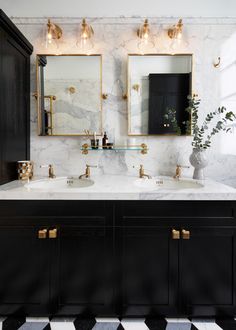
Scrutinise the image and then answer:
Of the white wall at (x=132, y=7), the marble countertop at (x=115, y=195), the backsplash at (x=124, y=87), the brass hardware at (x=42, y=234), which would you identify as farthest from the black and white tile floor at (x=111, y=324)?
the white wall at (x=132, y=7)

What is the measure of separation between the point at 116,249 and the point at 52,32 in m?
Answer: 1.91

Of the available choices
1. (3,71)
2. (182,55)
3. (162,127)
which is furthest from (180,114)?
(3,71)

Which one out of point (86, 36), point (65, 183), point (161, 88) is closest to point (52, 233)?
point (65, 183)

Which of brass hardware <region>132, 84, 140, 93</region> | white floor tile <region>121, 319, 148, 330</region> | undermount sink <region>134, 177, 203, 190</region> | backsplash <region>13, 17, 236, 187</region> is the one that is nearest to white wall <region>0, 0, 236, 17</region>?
backsplash <region>13, 17, 236, 187</region>

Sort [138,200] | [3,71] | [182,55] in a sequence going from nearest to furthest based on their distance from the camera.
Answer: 1. [138,200]
2. [3,71]
3. [182,55]

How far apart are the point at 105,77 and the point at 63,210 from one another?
51.0 inches

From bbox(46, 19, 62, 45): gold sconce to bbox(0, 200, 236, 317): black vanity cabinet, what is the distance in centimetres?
148

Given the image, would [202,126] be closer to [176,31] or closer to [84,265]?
[176,31]

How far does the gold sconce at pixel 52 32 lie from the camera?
199cm

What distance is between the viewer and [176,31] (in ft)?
6.66

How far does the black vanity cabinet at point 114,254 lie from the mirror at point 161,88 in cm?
91

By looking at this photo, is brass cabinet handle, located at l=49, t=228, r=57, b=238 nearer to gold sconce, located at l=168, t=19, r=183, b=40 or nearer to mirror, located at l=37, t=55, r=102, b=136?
mirror, located at l=37, t=55, r=102, b=136

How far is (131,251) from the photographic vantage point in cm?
152

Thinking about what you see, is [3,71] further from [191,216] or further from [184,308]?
[184,308]
